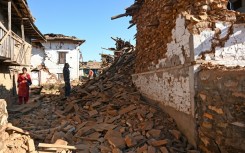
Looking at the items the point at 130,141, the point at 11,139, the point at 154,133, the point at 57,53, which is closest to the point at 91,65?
the point at 57,53

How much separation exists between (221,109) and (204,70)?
1.05 metres

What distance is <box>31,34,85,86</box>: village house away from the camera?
2764 cm

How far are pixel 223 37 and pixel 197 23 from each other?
27.1 inches

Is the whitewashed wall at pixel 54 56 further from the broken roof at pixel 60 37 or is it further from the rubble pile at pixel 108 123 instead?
the rubble pile at pixel 108 123

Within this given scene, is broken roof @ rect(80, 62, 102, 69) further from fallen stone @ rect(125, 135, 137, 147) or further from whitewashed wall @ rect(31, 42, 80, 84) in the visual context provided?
fallen stone @ rect(125, 135, 137, 147)

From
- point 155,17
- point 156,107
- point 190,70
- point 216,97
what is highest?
point 155,17

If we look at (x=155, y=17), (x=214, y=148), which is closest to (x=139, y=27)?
(x=155, y=17)

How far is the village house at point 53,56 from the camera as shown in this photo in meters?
27.6

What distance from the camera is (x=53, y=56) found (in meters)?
28.1

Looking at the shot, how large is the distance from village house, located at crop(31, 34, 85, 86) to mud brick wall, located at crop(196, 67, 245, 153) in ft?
78.7

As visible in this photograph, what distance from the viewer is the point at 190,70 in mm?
5684

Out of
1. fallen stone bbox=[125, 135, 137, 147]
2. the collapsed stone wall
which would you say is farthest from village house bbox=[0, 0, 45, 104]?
fallen stone bbox=[125, 135, 137, 147]

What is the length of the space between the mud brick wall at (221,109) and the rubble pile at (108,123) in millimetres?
729

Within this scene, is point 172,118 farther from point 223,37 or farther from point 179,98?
point 223,37
